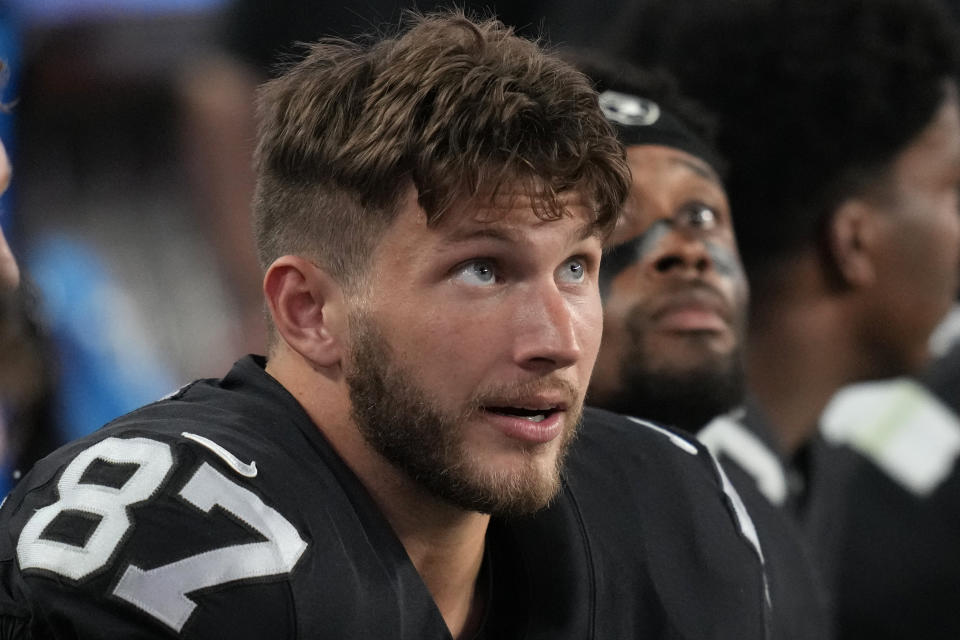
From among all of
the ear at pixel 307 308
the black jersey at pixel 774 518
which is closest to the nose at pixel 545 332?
the ear at pixel 307 308

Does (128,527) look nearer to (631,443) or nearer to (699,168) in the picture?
(631,443)

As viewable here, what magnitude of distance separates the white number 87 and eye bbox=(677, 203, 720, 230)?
1160mm

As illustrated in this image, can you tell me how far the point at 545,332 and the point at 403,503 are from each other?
0.86ft

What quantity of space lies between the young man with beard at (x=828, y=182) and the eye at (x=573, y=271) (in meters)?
1.36

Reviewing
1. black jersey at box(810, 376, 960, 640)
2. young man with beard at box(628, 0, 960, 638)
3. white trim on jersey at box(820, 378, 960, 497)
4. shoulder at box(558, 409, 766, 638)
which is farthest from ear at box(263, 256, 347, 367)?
white trim on jersey at box(820, 378, 960, 497)

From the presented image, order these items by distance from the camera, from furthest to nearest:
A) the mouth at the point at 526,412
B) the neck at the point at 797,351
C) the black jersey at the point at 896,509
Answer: the black jersey at the point at 896,509, the neck at the point at 797,351, the mouth at the point at 526,412

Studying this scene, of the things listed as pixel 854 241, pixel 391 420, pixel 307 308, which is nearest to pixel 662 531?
pixel 391 420

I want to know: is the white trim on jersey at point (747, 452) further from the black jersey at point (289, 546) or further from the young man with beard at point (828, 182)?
the black jersey at point (289, 546)

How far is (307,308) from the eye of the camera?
167cm

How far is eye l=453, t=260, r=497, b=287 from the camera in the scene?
62.1 inches

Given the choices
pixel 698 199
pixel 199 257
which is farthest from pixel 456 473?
pixel 199 257

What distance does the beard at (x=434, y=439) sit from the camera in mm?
1577

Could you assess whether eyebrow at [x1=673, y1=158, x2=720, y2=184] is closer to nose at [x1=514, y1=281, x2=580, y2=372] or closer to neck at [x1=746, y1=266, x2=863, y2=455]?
neck at [x1=746, y1=266, x2=863, y2=455]

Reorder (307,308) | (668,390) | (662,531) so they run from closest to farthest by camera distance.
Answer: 1. (307,308)
2. (662,531)
3. (668,390)
